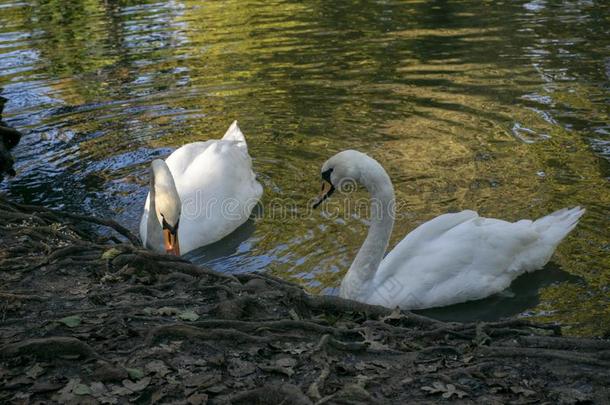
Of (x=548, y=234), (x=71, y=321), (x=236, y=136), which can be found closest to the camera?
(x=71, y=321)

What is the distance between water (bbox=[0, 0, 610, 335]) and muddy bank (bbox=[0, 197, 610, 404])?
1.29 metres

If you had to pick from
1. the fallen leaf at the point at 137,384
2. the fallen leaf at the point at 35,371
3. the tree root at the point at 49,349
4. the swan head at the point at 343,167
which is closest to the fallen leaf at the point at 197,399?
the fallen leaf at the point at 137,384

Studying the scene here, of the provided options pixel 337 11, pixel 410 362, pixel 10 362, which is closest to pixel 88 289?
pixel 10 362

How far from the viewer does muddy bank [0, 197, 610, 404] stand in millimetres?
4535

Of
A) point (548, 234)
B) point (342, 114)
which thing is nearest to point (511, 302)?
point (548, 234)

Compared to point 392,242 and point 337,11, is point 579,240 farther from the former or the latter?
point 337,11

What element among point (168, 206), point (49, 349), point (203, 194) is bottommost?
point (203, 194)

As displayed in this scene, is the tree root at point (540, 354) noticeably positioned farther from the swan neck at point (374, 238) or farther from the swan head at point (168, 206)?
the swan head at point (168, 206)

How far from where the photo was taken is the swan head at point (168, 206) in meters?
7.42

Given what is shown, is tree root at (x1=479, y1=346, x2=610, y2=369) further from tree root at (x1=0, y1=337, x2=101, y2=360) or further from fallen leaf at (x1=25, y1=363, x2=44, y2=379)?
fallen leaf at (x1=25, y1=363, x2=44, y2=379)

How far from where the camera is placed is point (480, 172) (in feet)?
30.8

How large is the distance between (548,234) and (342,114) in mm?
4886

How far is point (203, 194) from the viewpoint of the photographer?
29.7 ft

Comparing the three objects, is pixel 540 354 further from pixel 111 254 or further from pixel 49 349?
pixel 111 254
